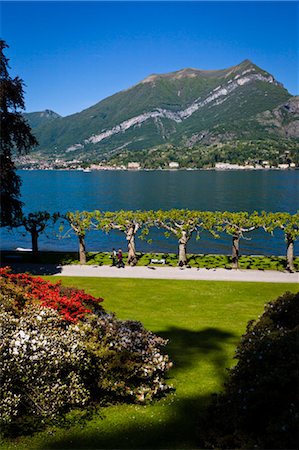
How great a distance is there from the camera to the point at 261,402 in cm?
739

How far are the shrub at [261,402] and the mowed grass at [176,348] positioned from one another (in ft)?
2.59

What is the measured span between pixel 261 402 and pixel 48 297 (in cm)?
783

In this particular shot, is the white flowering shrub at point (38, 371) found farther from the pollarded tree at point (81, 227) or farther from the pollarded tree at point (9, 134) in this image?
the pollarded tree at point (81, 227)

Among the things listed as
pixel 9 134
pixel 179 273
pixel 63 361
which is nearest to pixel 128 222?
pixel 179 273

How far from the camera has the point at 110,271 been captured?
103 feet

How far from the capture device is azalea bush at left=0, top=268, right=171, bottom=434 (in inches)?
374

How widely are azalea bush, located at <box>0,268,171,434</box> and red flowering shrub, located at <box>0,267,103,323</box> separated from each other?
0.12ft

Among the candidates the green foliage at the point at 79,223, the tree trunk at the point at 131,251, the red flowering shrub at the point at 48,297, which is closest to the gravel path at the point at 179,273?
the tree trunk at the point at 131,251

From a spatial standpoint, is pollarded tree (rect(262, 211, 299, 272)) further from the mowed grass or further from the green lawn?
the mowed grass

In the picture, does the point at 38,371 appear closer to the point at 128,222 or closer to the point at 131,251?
the point at 131,251

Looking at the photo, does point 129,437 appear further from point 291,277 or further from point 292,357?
point 291,277

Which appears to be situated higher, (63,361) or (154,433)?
(63,361)

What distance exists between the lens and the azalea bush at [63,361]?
949 centimetres

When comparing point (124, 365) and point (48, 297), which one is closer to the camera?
A: point (124, 365)
